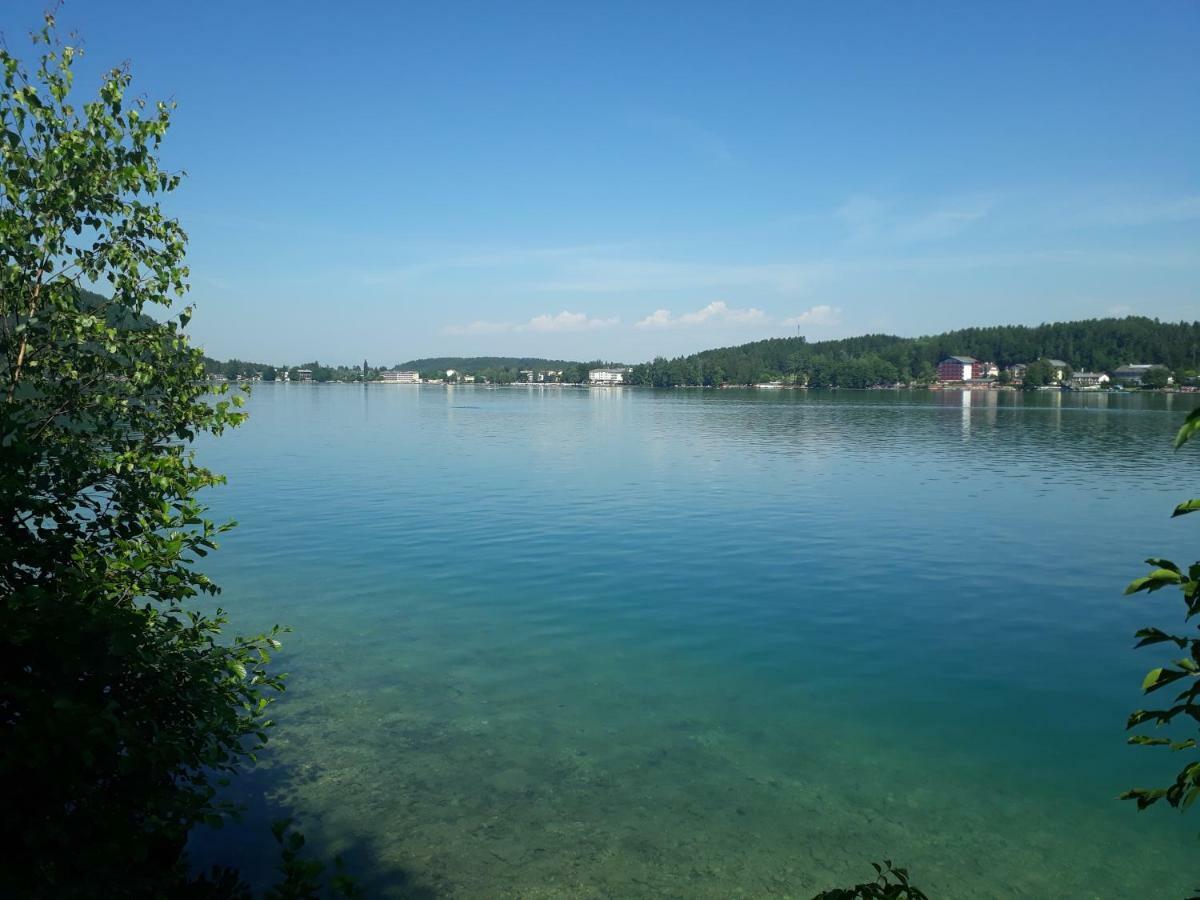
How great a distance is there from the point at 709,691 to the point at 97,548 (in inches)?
516

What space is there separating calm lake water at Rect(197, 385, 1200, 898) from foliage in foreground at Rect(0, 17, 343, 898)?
5.34m

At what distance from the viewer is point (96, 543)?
8.95 m

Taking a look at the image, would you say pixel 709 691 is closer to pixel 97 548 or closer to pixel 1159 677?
pixel 97 548

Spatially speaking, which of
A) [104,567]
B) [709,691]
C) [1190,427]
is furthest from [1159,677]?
[709,691]

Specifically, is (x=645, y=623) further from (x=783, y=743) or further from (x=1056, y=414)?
(x=1056, y=414)

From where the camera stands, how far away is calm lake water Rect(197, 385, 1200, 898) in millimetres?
12234

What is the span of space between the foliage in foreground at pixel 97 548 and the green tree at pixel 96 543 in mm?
21

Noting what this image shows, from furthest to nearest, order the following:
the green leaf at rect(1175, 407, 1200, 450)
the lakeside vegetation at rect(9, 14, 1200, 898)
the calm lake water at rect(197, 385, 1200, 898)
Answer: the calm lake water at rect(197, 385, 1200, 898)
the lakeside vegetation at rect(9, 14, 1200, 898)
the green leaf at rect(1175, 407, 1200, 450)

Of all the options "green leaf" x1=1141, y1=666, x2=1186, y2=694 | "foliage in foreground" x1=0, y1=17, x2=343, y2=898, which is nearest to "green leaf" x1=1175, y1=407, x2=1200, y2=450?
"green leaf" x1=1141, y1=666, x2=1186, y2=694

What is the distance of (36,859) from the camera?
5.61 m

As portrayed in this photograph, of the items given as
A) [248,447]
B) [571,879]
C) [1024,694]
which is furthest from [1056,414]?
[571,879]

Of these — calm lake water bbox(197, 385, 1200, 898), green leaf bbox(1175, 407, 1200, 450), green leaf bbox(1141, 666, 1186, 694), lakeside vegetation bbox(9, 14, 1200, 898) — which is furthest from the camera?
calm lake water bbox(197, 385, 1200, 898)

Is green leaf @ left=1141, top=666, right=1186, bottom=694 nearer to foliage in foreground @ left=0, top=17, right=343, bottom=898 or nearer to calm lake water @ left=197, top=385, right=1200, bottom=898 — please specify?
foliage in foreground @ left=0, top=17, right=343, bottom=898

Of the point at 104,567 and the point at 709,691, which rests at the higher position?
the point at 104,567
